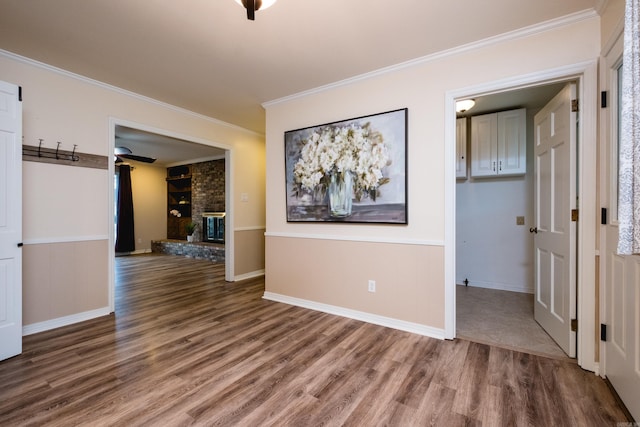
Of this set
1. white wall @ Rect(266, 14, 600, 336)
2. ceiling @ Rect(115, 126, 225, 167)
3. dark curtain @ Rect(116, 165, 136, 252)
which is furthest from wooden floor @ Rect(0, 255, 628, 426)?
dark curtain @ Rect(116, 165, 136, 252)

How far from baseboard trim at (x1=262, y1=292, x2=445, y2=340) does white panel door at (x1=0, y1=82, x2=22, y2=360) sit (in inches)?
90.2

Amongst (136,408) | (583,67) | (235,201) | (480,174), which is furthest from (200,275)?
(583,67)

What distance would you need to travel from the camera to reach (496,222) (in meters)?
4.11

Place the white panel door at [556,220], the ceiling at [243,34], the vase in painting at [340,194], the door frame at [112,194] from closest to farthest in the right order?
the ceiling at [243,34] < the white panel door at [556,220] < the vase in painting at [340,194] < the door frame at [112,194]

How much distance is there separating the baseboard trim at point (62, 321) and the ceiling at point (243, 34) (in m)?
2.50

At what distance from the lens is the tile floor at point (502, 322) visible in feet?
7.81

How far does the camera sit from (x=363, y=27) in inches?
85.2

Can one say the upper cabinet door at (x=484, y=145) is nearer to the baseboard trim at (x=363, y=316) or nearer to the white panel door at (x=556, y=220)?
the white panel door at (x=556, y=220)

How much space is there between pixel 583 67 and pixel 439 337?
237cm

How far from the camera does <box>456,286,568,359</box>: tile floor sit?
2.38 m

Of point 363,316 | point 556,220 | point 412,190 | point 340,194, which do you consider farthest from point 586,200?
point 363,316

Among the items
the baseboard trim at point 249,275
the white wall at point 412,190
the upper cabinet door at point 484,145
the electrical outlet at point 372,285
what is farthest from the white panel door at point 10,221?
the upper cabinet door at point 484,145

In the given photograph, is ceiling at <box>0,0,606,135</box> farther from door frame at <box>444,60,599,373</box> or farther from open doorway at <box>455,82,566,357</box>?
open doorway at <box>455,82,566,357</box>

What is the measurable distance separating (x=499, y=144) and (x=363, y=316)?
299 centimetres
